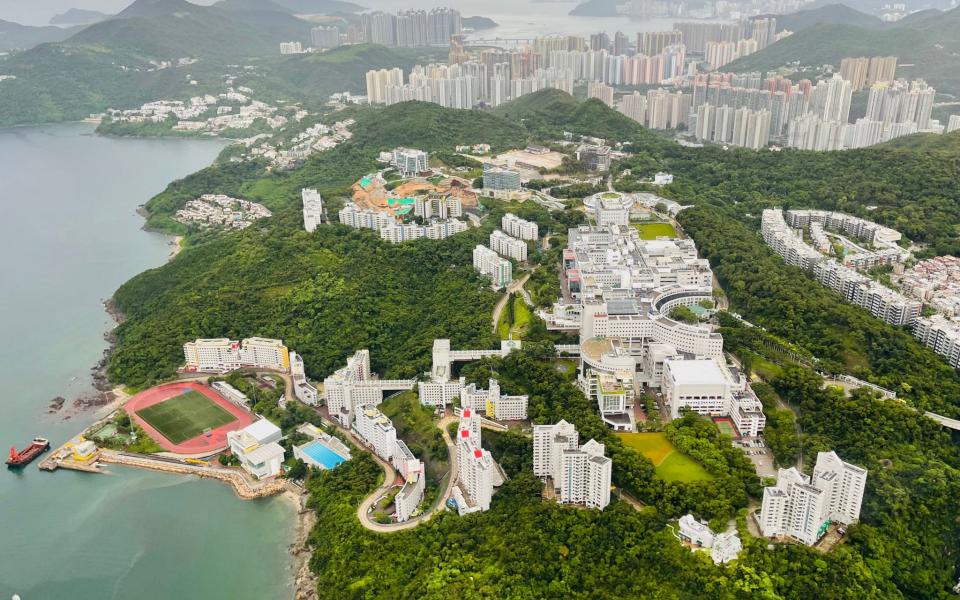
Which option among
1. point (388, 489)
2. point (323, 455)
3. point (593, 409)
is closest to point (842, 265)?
point (593, 409)

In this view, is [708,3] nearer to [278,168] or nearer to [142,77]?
[142,77]

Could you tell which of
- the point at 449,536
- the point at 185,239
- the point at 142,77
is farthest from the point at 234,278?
the point at 142,77

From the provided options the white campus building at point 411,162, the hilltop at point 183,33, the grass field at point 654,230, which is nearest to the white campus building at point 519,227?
the grass field at point 654,230

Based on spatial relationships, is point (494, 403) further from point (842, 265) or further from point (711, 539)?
point (842, 265)

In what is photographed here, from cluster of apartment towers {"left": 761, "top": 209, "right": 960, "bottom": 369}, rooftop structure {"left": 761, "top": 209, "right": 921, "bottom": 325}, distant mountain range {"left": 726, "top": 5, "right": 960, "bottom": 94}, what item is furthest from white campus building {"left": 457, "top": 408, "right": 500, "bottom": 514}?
distant mountain range {"left": 726, "top": 5, "right": 960, "bottom": 94}

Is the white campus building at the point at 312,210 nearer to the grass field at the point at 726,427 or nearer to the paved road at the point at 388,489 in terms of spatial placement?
the paved road at the point at 388,489

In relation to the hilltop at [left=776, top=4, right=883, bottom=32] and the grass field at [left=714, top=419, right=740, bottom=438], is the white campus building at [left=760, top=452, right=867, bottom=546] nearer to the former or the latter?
the grass field at [left=714, top=419, right=740, bottom=438]
